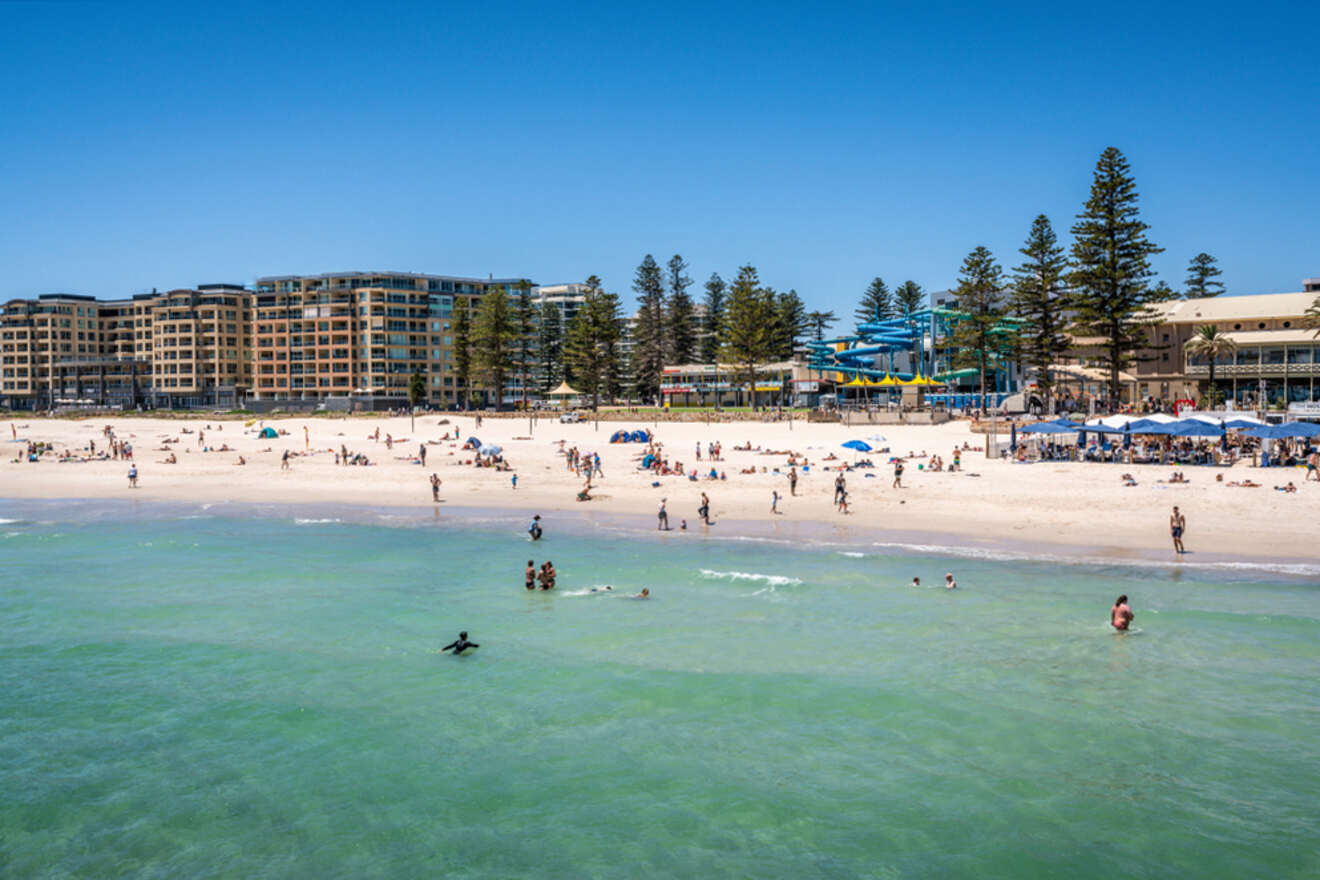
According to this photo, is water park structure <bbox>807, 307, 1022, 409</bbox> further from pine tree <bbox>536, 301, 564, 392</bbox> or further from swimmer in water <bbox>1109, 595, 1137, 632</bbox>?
swimmer in water <bbox>1109, 595, 1137, 632</bbox>

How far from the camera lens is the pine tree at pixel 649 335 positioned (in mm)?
92812

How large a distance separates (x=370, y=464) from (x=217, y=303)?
80.6m

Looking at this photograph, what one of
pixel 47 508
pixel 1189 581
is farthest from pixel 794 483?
pixel 47 508

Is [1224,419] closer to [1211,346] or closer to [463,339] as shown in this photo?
[1211,346]

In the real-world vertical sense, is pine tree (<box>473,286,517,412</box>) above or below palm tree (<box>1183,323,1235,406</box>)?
above

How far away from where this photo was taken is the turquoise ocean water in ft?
34.4

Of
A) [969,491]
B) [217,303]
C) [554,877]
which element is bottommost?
[554,877]

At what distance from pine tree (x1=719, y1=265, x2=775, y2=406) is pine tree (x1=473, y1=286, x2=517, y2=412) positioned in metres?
21.0

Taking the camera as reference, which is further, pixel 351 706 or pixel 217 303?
pixel 217 303

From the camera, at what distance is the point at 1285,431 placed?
31.6m

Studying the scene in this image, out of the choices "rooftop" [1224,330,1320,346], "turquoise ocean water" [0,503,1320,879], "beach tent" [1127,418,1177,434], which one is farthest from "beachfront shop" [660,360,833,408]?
"turquoise ocean water" [0,503,1320,879]

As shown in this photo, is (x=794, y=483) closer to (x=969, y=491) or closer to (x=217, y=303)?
(x=969, y=491)

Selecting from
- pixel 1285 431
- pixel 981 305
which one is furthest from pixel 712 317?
pixel 1285 431

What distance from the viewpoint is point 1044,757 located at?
12.4 m
